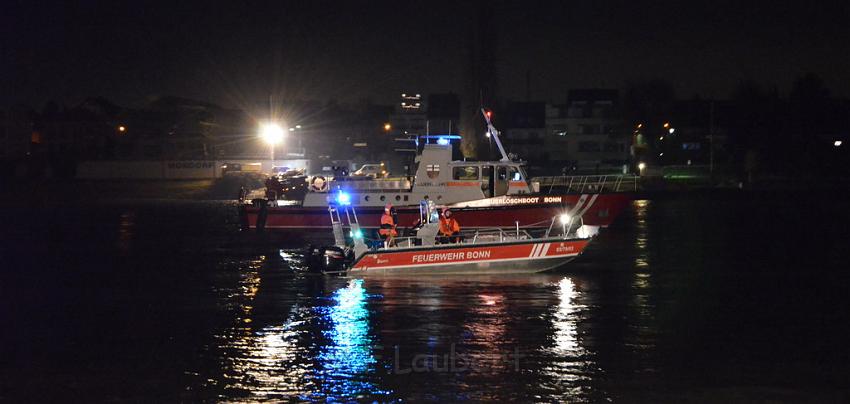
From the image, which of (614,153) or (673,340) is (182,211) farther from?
(614,153)

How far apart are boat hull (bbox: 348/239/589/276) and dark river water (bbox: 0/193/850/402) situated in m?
0.34

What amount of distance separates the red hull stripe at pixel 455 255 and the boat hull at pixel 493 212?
9079 millimetres

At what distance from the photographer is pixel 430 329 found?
16.2 metres

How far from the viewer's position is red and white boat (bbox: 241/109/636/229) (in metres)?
32.5

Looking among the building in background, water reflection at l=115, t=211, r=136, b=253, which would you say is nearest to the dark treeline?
the building in background

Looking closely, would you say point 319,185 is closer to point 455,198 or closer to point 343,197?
point 343,197

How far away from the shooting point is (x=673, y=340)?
15203 mm

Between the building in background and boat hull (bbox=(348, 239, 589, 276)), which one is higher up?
the building in background

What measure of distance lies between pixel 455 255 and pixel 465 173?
12201mm

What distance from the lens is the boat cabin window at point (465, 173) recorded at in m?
33.2

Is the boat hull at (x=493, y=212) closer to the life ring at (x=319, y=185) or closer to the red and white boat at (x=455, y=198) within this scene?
the red and white boat at (x=455, y=198)

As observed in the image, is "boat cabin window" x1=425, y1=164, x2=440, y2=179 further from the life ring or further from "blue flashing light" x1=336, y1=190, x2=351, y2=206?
the life ring

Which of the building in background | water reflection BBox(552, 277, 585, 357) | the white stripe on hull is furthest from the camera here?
the building in background

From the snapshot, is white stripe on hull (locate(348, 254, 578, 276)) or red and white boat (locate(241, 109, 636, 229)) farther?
red and white boat (locate(241, 109, 636, 229))
